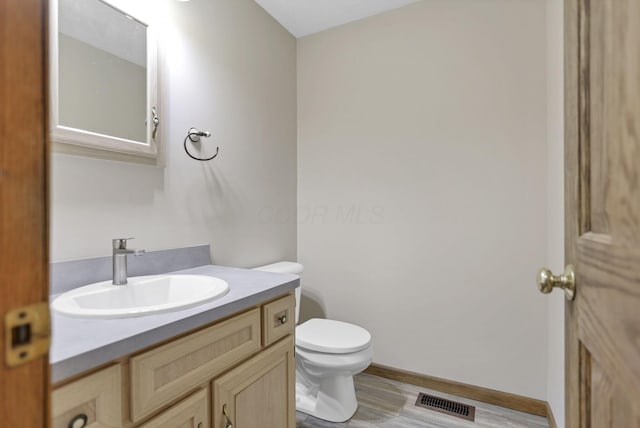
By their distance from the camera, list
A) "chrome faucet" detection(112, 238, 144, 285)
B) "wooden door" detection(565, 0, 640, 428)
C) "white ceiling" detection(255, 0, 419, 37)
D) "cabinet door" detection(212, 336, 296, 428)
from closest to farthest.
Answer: "wooden door" detection(565, 0, 640, 428), "cabinet door" detection(212, 336, 296, 428), "chrome faucet" detection(112, 238, 144, 285), "white ceiling" detection(255, 0, 419, 37)

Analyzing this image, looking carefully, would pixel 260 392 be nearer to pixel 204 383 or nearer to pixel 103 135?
pixel 204 383

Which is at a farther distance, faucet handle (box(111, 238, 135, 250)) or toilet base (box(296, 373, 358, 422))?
toilet base (box(296, 373, 358, 422))

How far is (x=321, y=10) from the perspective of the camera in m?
2.00

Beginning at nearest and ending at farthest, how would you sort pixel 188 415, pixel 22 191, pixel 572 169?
pixel 22 191, pixel 572 169, pixel 188 415

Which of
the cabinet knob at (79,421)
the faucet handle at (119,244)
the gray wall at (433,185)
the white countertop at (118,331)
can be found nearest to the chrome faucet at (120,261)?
the faucet handle at (119,244)

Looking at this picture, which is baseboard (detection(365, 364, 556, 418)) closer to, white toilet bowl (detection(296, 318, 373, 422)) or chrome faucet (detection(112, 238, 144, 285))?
white toilet bowl (detection(296, 318, 373, 422))

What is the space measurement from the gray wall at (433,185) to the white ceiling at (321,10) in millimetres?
65

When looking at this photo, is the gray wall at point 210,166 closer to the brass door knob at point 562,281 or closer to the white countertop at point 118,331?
the white countertop at point 118,331

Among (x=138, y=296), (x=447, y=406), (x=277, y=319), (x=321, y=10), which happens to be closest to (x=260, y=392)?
(x=277, y=319)

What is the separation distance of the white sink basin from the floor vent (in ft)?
4.69

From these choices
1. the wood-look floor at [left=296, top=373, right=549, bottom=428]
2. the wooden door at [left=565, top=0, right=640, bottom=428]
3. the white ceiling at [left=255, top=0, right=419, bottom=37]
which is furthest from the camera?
the white ceiling at [left=255, top=0, right=419, bottom=37]

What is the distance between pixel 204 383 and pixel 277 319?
0.34m

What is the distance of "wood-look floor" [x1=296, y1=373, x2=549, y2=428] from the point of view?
5.24ft

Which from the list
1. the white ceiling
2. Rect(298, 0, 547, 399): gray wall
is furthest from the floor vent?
the white ceiling
